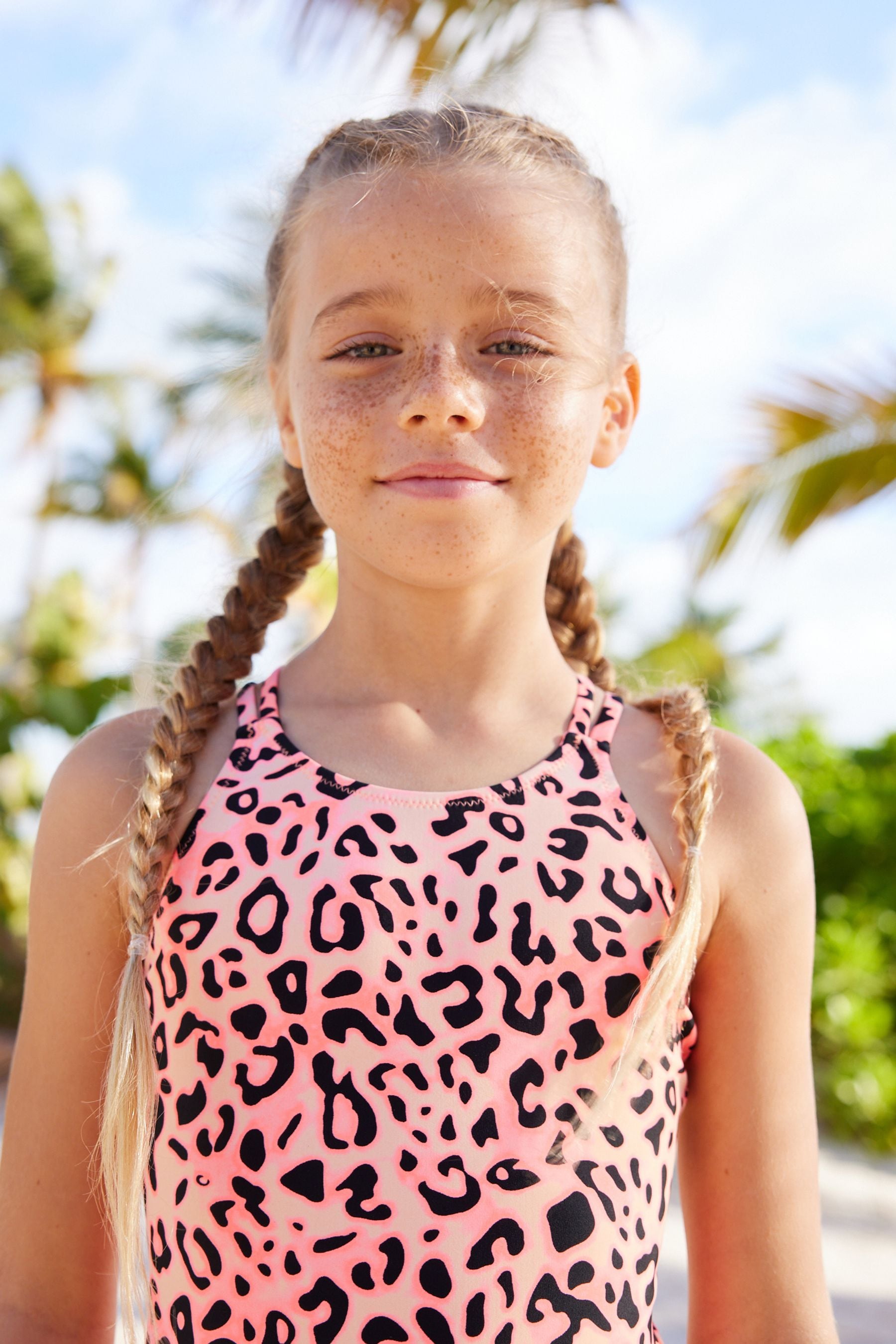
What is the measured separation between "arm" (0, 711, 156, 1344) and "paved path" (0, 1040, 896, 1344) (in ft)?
10.2

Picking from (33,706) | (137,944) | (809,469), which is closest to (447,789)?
(137,944)

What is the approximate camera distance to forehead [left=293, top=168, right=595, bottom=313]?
1344 millimetres

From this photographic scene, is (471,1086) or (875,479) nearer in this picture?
(471,1086)

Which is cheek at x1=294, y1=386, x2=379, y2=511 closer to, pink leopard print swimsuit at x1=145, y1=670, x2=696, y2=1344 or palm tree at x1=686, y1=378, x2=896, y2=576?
pink leopard print swimsuit at x1=145, y1=670, x2=696, y2=1344

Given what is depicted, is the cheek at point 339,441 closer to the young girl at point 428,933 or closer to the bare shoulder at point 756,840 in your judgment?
the young girl at point 428,933

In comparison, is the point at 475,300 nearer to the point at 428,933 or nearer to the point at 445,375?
the point at 445,375

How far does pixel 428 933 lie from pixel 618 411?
2.59ft

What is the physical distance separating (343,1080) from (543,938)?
267 mm

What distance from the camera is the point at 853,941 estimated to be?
654 cm

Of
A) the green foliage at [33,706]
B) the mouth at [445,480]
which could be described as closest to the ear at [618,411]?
the mouth at [445,480]

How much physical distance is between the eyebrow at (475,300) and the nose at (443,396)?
0.25 ft

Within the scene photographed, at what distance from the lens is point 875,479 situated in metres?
5.70

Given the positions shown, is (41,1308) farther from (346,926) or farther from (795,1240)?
(795,1240)

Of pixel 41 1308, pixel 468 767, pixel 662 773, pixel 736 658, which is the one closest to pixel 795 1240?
pixel 662 773
